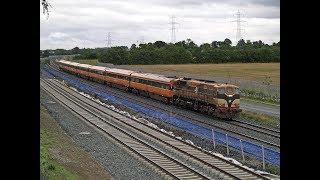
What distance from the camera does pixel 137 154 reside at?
16.6m

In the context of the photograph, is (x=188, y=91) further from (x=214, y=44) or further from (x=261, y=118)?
(x=214, y=44)

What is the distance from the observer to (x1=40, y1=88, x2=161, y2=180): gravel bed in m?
14.1

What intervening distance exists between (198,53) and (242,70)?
22.5 m

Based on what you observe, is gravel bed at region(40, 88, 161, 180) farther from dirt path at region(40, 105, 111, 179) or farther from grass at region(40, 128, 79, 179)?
grass at region(40, 128, 79, 179)

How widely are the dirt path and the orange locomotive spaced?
9.60 m

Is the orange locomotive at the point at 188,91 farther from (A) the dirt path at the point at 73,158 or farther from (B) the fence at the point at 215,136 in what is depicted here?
(A) the dirt path at the point at 73,158

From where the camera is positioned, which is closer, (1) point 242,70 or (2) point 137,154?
(2) point 137,154

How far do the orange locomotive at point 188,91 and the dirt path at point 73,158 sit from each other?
9.60 meters

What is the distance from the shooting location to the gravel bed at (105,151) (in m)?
14.1

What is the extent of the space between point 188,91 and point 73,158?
14.0 m

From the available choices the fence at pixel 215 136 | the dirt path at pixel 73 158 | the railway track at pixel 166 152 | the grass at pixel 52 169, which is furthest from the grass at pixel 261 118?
the grass at pixel 52 169
